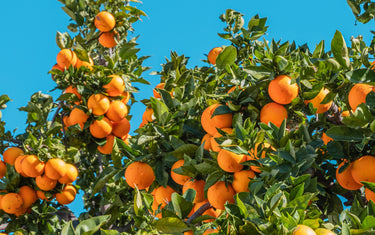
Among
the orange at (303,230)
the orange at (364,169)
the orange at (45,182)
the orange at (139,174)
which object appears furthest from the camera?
the orange at (45,182)

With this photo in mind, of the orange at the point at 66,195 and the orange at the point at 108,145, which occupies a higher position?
the orange at the point at 108,145

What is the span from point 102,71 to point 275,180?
2.03 meters

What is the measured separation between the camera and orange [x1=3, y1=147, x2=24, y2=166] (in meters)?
3.62

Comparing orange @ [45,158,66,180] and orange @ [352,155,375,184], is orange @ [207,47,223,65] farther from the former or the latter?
orange @ [352,155,375,184]

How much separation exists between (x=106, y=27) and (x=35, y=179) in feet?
4.76

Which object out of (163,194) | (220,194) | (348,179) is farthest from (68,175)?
(348,179)

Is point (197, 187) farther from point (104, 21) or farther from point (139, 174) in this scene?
point (104, 21)

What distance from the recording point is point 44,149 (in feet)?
11.0

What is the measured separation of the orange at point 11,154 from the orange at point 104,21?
127cm

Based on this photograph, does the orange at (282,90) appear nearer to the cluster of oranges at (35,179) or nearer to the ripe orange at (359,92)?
the ripe orange at (359,92)

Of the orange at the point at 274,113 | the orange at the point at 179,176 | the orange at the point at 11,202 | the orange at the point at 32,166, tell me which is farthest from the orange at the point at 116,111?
the orange at the point at 274,113

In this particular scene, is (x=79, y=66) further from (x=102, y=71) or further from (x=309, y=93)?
(x=309, y=93)

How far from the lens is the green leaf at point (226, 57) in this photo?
8.39 feet

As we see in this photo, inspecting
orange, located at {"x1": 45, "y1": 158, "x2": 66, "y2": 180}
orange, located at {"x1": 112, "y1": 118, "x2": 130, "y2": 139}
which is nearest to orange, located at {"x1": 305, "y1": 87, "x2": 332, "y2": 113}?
orange, located at {"x1": 112, "y1": 118, "x2": 130, "y2": 139}
